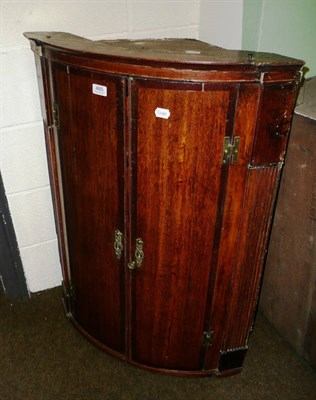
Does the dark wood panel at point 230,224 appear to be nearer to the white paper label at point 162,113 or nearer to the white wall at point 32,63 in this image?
the white paper label at point 162,113

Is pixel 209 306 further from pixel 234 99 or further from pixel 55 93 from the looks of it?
pixel 55 93

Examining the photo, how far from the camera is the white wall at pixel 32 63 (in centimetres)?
167

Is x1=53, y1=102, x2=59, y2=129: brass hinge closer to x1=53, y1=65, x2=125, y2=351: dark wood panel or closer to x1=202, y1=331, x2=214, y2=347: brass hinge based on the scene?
x1=53, y1=65, x2=125, y2=351: dark wood panel

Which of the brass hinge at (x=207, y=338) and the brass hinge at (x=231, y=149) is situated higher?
the brass hinge at (x=231, y=149)

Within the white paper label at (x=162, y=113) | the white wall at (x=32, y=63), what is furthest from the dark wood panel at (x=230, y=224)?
the white wall at (x=32, y=63)

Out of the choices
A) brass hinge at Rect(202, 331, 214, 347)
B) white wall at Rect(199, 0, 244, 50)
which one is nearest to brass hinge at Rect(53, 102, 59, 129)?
white wall at Rect(199, 0, 244, 50)

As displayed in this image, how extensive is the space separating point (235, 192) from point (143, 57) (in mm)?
529

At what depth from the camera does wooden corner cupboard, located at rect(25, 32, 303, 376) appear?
46.2 inches

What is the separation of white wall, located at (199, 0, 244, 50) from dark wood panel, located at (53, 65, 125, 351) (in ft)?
2.54

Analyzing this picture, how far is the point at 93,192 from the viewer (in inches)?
59.0

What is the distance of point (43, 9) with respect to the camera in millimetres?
1656

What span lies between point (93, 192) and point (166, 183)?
1.07 feet

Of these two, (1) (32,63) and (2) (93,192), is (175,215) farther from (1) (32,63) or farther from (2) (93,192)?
(1) (32,63)

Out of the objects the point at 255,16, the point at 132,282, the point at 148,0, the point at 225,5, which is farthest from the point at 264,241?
the point at 148,0
